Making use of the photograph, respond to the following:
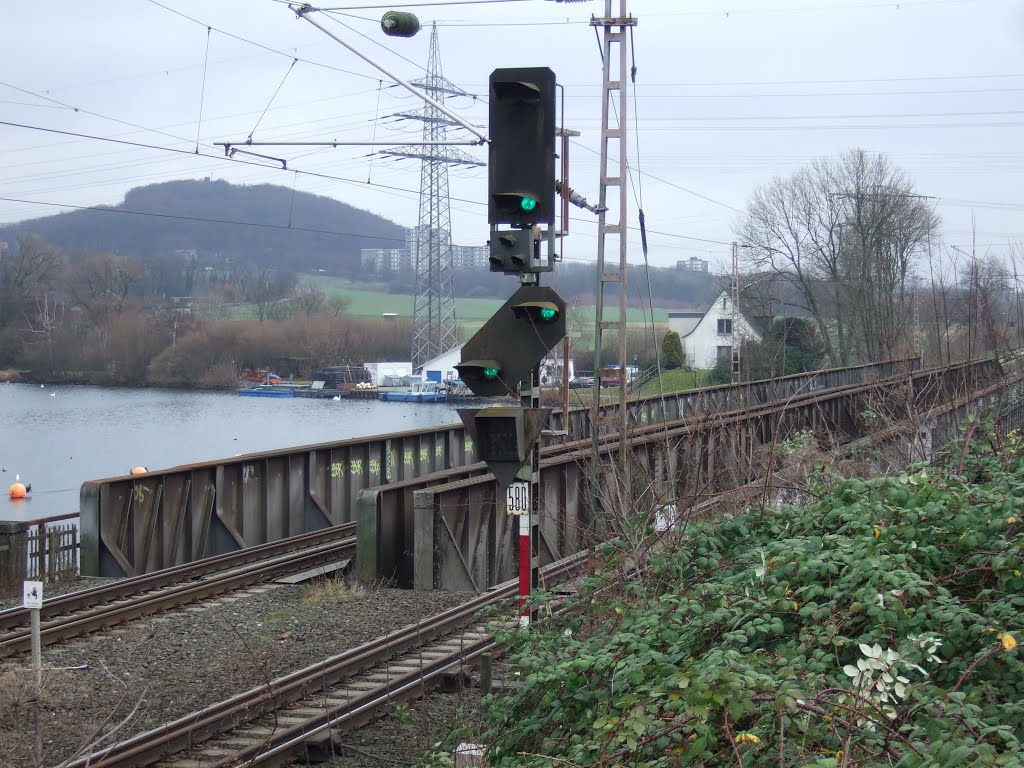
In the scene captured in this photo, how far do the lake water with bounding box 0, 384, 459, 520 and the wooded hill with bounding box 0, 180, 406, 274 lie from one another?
1057 centimetres

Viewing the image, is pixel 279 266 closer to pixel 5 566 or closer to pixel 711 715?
pixel 5 566

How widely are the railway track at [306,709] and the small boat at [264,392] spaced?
4188 cm

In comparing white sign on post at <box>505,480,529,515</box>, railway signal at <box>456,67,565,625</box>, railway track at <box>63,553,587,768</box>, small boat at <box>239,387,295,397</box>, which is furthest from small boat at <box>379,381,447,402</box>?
railway signal at <box>456,67,565,625</box>

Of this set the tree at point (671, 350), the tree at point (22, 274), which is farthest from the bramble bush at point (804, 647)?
the tree at point (671, 350)

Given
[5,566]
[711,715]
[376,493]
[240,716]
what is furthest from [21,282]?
[711,715]

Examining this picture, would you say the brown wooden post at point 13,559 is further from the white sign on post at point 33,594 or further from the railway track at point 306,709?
the white sign on post at point 33,594

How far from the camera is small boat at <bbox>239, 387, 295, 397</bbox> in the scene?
54.0 m

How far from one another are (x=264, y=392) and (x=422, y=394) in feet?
28.7

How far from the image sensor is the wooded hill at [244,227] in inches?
2472

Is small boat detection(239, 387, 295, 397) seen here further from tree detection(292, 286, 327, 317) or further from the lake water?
tree detection(292, 286, 327, 317)

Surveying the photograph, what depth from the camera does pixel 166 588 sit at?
49.9 feet

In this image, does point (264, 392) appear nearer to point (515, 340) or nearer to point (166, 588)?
point (166, 588)

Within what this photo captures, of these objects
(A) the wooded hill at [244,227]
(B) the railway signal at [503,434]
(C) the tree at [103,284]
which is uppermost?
(A) the wooded hill at [244,227]

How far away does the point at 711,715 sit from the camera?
16.9ft
